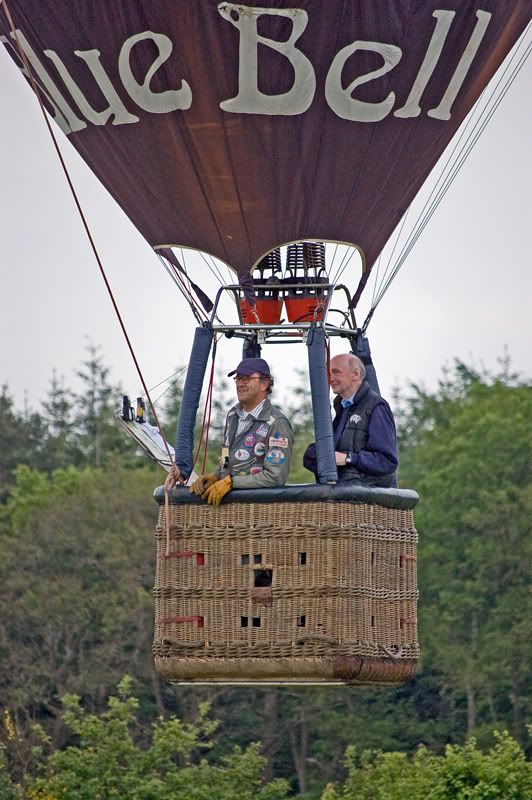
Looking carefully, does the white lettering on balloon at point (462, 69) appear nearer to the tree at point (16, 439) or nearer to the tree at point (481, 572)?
the tree at point (481, 572)

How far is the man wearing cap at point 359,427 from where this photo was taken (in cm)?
1455

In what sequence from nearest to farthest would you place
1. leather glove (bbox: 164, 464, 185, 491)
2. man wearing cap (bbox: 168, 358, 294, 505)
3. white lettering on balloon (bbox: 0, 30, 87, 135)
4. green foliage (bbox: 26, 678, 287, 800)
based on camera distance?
man wearing cap (bbox: 168, 358, 294, 505), leather glove (bbox: 164, 464, 185, 491), white lettering on balloon (bbox: 0, 30, 87, 135), green foliage (bbox: 26, 678, 287, 800)

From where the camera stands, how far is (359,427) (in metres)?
14.6

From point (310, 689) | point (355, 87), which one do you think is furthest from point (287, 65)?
point (310, 689)

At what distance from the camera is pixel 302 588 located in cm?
1448

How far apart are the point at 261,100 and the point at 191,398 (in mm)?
1787

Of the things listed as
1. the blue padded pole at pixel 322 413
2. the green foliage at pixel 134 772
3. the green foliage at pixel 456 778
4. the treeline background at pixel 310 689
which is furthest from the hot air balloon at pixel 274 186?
the treeline background at pixel 310 689

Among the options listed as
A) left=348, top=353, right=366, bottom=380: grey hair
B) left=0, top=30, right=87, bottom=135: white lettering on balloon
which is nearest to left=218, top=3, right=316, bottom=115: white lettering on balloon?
left=0, top=30, right=87, bottom=135: white lettering on balloon

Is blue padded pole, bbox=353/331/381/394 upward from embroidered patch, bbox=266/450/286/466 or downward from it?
upward

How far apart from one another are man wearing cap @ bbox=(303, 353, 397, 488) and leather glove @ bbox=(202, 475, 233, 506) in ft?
1.89

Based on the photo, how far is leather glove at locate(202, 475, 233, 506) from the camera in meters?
14.5

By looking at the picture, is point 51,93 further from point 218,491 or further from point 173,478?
point 218,491

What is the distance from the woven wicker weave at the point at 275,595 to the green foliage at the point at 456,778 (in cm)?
1817

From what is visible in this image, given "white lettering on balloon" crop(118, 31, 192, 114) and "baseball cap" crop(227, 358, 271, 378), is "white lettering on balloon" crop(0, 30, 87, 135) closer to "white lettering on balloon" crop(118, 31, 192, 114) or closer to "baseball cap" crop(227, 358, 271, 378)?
"white lettering on balloon" crop(118, 31, 192, 114)
